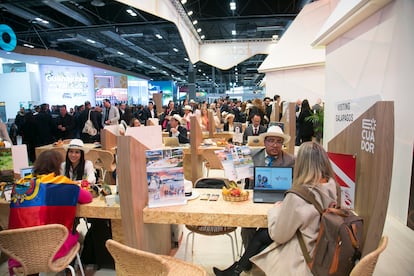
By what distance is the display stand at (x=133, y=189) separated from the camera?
1.93 m

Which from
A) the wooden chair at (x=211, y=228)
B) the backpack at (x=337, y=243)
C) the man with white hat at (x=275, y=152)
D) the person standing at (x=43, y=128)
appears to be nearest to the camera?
the backpack at (x=337, y=243)

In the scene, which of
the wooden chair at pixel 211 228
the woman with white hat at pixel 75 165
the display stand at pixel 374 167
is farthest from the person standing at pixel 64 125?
the display stand at pixel 374 167

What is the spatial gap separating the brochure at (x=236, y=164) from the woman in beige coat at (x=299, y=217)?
19.6 inches

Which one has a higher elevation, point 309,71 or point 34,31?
point 34,31

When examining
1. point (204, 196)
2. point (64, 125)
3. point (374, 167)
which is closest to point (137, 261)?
point (204, 196)

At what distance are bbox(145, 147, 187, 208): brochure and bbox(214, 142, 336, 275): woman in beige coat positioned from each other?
0.69m

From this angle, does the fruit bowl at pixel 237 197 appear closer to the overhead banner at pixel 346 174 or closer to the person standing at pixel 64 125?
the overhead banner at pixel 346 174

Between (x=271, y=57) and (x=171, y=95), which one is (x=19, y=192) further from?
(x=171, y=95)

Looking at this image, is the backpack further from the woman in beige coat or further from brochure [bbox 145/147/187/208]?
brochure [bbox 145/147/187/208]

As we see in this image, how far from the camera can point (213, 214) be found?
6.57 feet

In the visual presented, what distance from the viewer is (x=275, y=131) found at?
301 centimetres

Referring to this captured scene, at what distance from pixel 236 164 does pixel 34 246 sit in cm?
153

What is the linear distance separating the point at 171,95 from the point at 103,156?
1912 cm

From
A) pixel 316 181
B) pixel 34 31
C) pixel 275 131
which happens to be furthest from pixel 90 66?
pixel 316 181
